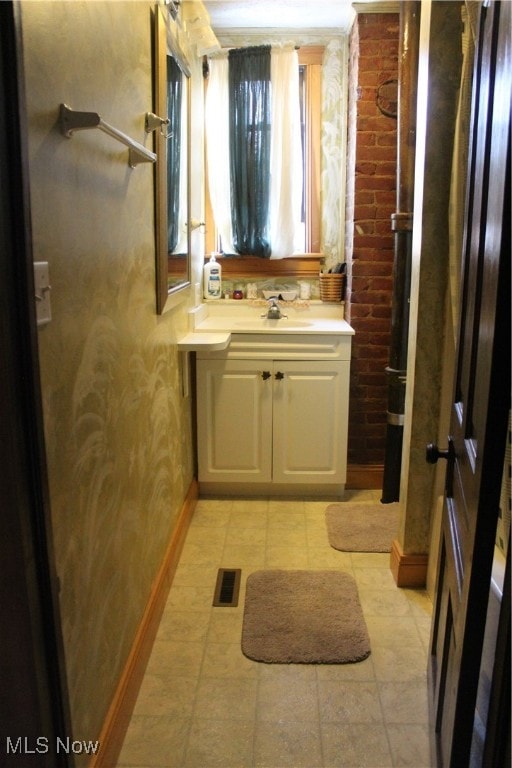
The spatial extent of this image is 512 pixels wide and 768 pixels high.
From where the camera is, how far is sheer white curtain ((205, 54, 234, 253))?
329cm

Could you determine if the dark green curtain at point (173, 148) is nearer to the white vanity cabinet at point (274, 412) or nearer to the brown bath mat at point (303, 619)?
the white vanity cabinet at point (274, 412)

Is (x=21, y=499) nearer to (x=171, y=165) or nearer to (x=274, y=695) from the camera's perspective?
(x=274, y=695)

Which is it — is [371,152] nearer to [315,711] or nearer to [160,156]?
[160,156]

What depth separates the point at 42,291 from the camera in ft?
3.55

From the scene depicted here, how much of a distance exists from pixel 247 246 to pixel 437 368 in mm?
1598

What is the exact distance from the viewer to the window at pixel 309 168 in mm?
3312

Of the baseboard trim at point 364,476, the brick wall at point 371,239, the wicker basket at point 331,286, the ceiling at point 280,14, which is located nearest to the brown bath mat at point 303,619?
the baseboard trim at point 364,476

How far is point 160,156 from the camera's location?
7.00ft

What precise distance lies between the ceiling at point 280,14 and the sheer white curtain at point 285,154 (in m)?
0.15

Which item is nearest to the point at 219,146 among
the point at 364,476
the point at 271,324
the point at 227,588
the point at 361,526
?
the point at 271,324

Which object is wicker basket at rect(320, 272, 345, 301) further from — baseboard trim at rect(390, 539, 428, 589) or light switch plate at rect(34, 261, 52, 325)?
light switch plate at rect(34, 261, 52, 325)

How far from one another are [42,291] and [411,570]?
1856mm

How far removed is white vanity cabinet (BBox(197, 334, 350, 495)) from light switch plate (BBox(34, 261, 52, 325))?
1.96 m

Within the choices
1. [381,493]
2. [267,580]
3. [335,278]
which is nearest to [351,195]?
[335,278]
